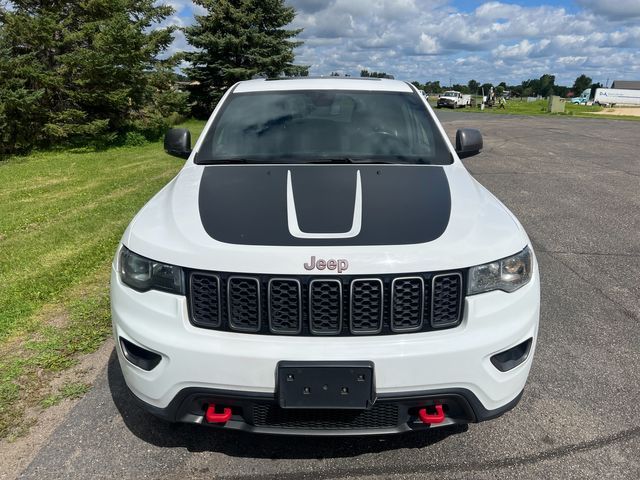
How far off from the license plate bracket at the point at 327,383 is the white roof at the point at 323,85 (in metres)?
2.43

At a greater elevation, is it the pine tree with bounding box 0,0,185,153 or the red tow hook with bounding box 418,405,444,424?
the pine tree with bounding box 0,0,185,153

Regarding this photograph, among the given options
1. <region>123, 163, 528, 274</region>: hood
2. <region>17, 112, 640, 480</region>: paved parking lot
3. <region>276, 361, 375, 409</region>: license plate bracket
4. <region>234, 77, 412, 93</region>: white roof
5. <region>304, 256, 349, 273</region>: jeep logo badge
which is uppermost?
<region>234, 77, 412, 93</region>: white roof

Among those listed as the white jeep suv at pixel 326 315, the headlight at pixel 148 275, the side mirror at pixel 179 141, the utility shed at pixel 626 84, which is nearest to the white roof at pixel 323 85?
the side mirror at pixel 179 141

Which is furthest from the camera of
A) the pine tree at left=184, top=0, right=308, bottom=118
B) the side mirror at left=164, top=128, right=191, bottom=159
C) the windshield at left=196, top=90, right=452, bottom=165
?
the pine tree at left=184, top=0, right=308, bottom=118

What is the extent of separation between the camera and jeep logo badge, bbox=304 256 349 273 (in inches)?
82.6

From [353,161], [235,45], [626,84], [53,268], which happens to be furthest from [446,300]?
[626,84]

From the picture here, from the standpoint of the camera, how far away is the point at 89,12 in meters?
14.9

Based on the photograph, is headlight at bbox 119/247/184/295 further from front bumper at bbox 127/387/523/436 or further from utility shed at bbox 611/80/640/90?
utility shed at bbox 611/80/640/90

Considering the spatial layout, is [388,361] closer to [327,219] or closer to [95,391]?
[327,219]

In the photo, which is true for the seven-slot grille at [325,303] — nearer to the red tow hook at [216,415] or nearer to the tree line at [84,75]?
the red tow hook at [216,415]

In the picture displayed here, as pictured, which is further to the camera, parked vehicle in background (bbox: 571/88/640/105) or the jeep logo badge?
parked vehicle in background (bbox: 571/88/640/105)

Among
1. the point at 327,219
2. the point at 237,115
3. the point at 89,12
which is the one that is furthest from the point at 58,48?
the point at 327,219

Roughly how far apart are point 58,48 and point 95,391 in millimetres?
14264

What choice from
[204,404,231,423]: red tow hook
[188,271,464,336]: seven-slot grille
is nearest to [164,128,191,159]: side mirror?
[188,271,464,336]: seven-slot grille
